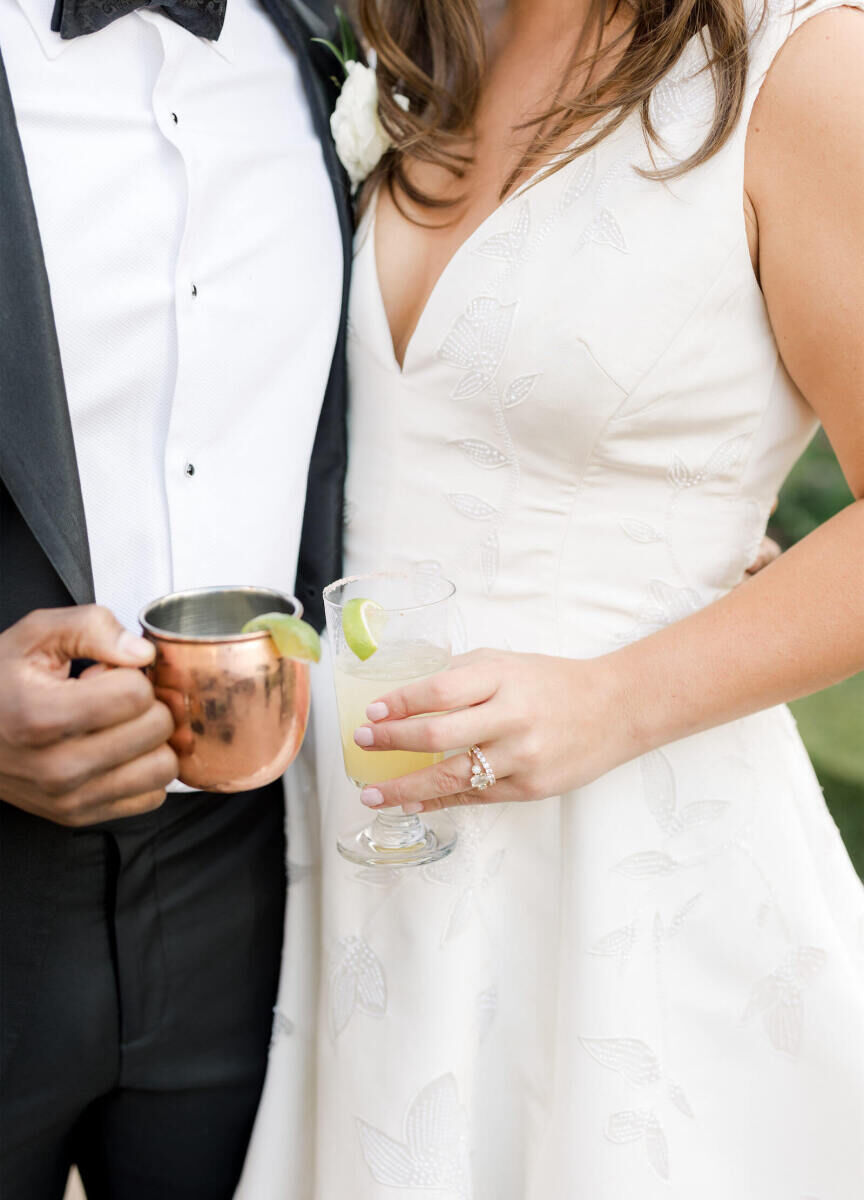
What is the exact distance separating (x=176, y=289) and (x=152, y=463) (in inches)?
9.0

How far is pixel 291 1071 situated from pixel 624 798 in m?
0.65

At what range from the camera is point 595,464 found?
156 cm

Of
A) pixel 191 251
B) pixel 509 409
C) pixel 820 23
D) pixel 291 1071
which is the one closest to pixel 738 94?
pixel 820 23

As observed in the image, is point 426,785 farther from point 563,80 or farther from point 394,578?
point 563,80

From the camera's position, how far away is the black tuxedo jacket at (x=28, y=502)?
1.37m

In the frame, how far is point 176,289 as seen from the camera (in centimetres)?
155

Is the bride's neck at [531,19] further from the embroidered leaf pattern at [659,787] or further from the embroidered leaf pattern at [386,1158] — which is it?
the embroidered leaf pattern at [386,1158]

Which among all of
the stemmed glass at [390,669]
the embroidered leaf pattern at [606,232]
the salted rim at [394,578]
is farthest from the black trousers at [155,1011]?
the embroidered leaf pattern at [606,232]

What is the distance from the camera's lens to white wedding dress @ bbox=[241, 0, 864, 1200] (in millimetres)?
1485

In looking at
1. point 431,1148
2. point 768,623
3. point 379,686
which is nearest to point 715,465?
point 768,623

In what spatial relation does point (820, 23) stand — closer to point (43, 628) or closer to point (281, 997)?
point (43, 628)

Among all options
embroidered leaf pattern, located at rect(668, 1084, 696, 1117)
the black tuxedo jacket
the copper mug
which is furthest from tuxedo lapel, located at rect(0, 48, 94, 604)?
embroidered leaf pattern, located at rect(668, 1084, 696, 1117)

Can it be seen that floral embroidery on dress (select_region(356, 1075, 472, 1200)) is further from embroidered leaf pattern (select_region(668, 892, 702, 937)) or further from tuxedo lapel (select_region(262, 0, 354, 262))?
tuxedo lapel (select_region(262, 0, 354, 262))

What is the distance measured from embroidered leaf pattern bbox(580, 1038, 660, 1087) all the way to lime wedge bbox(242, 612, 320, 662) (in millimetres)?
683
